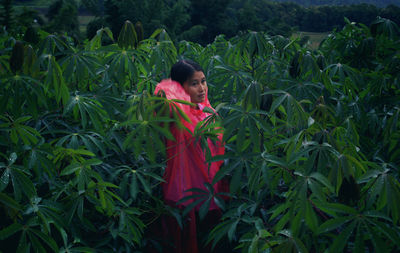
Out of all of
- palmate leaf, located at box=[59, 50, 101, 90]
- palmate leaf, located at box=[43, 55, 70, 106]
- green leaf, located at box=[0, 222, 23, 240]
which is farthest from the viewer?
palmate leaf, located at box=[59, 50, 101, 90]

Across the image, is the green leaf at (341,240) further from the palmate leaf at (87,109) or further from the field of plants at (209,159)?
the palmate leaf at (87,109)

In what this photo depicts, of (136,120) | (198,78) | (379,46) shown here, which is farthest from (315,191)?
(379,46)

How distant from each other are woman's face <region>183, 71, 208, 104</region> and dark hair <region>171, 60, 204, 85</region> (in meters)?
0.02

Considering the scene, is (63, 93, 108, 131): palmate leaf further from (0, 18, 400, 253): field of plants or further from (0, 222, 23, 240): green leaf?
Result: (0, 222, 23, 240): green leaf

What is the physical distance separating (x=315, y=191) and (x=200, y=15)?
851 inches

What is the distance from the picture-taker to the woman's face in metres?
1.73

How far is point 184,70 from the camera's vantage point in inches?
69.3

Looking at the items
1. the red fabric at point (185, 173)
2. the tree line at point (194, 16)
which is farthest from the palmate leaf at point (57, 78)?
the tree line at point (194, 16)

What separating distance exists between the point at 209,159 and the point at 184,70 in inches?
26.1

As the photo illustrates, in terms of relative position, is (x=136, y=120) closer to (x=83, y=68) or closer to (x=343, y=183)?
(x=83, y=68)

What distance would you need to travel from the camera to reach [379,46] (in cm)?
235

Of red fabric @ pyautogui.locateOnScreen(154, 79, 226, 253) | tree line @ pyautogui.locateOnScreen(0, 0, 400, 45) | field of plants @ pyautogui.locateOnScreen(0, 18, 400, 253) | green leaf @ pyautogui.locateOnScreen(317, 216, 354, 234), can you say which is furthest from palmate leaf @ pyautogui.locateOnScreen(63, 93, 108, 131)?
tree line @ pyautogui.locateOnScreen(0, 0, 400, 45)

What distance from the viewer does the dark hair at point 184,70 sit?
1751mm

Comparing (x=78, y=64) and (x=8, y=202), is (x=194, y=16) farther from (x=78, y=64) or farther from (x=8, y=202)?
(x=8, y=202)
